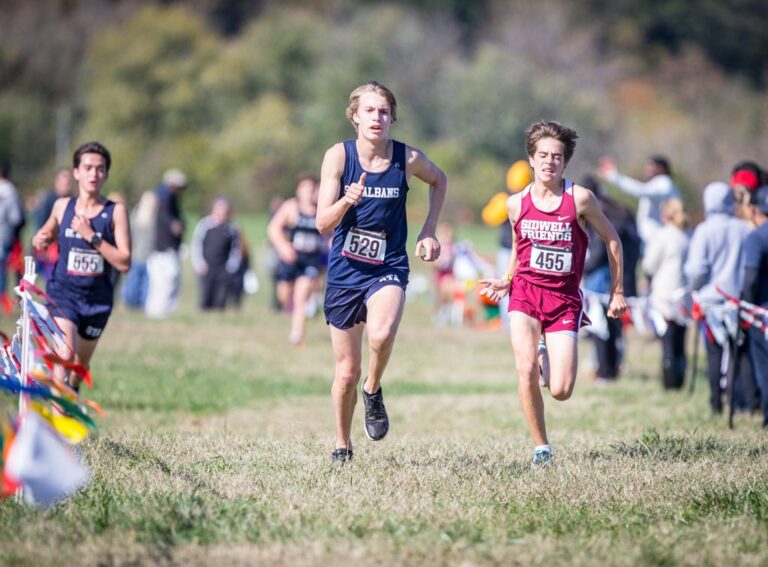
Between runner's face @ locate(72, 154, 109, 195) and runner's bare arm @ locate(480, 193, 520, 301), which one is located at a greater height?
runner's face @ locate(72, 154, 109, 195)

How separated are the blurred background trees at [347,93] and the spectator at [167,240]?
2625cm

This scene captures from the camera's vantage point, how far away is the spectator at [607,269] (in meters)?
14.1

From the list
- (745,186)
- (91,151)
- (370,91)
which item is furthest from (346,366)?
(745,186)

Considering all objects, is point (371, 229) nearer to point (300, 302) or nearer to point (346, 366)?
point (346, 366)

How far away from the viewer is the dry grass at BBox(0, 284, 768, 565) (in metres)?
5.22

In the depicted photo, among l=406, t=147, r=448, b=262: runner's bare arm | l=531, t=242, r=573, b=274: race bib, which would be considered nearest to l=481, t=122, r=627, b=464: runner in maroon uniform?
l=531, t=242, r=573, b=274: race bib

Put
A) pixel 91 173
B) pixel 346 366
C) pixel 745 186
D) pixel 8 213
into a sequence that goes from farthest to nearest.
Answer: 1. pixel 8 213
2. pixel 745 186
3. pixel 91 173
4. pixel 346 366

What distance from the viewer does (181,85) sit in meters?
70.2

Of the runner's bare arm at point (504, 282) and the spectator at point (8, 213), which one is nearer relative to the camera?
the runner's bare arm at point (504, 282)

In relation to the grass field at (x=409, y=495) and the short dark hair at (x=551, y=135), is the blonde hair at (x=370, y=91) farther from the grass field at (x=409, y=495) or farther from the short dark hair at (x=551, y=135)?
the grass field at (x=409, y=495)

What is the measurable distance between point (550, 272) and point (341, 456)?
1.78 m

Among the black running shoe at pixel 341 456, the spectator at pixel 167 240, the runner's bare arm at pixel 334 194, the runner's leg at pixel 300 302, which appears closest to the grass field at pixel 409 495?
the black running shoe at pixel 341 456

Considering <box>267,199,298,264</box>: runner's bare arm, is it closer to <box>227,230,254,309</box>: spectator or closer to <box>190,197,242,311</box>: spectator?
<box>190,197,242,311</box>: spectator

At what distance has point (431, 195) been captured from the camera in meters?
7.93
